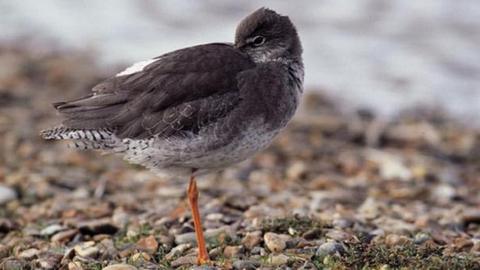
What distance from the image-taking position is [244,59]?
23.5ft

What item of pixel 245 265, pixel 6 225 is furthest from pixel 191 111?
pixel 6 225

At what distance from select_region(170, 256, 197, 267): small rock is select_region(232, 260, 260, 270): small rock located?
14.7 inches

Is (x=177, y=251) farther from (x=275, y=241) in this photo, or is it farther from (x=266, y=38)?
(x=266, y=38)

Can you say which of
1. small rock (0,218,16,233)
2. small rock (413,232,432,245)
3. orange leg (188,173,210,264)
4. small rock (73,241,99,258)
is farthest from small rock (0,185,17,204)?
small rock (413,232,432,245)

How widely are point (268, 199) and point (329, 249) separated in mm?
2548

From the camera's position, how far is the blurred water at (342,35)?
15.0 metres

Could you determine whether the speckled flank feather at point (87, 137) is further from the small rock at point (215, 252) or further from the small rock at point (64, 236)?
the small rock at point (215, 252)

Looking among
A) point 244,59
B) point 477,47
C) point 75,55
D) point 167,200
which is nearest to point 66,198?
point 167,200

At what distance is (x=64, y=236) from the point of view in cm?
768

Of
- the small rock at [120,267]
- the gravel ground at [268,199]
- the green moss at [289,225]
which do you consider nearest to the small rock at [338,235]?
the gravel ground at [268,199]

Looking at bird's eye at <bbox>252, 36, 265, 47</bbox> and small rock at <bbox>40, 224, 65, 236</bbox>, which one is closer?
bird's eye at <bbox>252, 36, 265, 47</bbox>

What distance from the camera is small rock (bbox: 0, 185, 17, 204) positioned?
895cm

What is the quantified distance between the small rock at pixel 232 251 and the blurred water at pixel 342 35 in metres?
7.31

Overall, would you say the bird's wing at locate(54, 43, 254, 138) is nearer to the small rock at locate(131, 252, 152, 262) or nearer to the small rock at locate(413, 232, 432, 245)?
the small rock at locate(131, 252, 152, 262)
